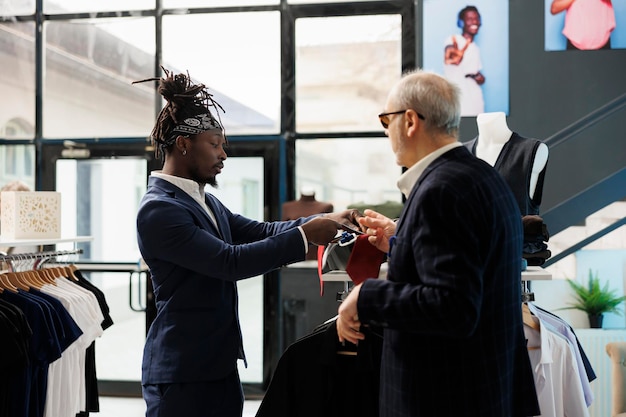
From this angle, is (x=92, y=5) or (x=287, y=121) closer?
(x=287, y=121)

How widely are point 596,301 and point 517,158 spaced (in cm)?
240

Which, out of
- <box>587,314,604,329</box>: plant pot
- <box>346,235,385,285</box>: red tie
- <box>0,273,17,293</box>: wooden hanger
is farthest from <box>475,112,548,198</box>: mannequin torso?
<box>0,273,17,293</box>: wooden hanger

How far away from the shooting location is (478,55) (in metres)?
5.36

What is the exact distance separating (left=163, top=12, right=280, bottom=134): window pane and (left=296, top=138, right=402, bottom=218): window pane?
494mm

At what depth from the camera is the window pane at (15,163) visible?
6.09 metres

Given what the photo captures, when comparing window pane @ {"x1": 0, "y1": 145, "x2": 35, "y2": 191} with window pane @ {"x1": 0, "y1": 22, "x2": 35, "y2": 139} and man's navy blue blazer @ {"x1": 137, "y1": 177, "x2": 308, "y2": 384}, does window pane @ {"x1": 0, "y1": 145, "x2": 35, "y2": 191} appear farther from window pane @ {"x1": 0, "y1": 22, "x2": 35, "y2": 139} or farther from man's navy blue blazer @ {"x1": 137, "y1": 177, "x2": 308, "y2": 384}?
man's navy blue blazer @ {"x1": 137, "y1": 177, "x2": 308, "y2": 384}

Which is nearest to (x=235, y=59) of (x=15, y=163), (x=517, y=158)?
(x=15, y=163)

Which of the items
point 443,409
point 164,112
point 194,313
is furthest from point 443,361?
point 164,112

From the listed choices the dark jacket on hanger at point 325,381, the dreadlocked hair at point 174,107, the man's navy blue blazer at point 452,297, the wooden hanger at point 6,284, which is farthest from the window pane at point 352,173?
the man's navy blue blazer at point 452,297

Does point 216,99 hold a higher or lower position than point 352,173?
higher

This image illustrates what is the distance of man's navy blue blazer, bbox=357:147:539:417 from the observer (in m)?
1.51

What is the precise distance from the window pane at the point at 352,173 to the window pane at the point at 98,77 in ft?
5.10

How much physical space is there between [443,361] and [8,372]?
2.30 metres

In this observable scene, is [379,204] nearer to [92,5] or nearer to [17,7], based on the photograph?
[92,5]
